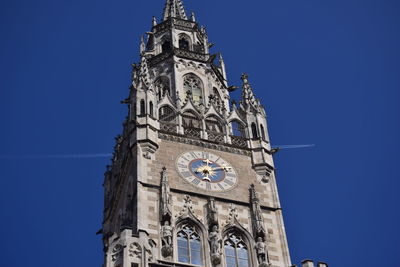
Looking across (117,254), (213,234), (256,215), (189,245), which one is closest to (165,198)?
(189,245)

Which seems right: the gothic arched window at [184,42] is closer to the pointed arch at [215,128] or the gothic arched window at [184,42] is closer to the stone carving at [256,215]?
the pointed arch at [215,128]

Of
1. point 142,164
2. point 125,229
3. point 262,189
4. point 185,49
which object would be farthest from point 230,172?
point 185,49

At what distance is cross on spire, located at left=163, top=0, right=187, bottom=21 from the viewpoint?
5828 centimetres

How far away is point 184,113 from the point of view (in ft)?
151

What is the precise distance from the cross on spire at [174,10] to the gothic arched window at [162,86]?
815 centimetres

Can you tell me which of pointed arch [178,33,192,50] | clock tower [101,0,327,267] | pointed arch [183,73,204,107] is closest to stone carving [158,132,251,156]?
clock tower [101,0,327,267]

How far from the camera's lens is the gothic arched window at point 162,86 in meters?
49.1

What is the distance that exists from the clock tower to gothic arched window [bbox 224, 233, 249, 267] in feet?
0.16

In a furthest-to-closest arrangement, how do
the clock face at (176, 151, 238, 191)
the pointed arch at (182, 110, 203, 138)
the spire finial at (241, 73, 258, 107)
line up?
the spire finial at (241, 73, 258, 107) → the pointed arch at (182, 110, 203, 138) → the clock face at (176, 151, 238, 191)

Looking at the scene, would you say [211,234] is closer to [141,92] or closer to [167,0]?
[141,92]

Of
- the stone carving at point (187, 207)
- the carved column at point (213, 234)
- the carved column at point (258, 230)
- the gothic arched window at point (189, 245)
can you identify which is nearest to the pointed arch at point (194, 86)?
the carved column at point (258, 230)

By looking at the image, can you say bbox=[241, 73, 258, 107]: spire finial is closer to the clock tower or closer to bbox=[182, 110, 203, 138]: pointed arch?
the clock tower

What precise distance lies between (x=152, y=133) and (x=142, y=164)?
8.52 ft

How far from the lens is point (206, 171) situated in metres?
41.3
